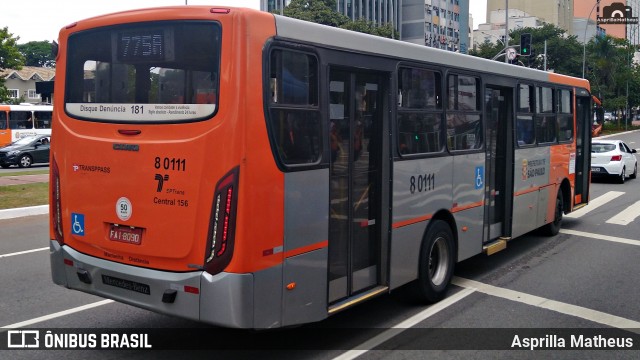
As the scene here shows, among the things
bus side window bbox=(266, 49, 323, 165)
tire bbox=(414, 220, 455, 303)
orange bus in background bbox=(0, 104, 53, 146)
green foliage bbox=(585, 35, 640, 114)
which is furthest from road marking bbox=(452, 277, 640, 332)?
green foliage bbox=(585, 35, 640, 114)

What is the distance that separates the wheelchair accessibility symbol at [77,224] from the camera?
17.8 ft

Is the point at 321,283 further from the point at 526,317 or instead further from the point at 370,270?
the point at 526,317

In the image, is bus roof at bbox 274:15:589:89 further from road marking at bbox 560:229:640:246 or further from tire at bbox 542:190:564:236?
road marking at bbox 560:229:640:246

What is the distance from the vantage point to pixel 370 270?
6246 mm

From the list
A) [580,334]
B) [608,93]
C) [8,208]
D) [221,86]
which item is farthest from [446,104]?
[608,93]

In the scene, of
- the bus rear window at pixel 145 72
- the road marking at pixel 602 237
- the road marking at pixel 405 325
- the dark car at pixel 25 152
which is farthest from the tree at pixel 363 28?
the bus rear window at pixel 145 72

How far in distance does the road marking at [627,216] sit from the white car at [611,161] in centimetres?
579

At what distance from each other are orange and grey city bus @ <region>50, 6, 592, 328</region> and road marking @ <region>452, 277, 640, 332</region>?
1.33 m

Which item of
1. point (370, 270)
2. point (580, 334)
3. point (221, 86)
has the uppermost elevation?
point (221, 86)

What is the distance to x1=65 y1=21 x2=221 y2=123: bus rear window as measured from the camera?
15.7ft

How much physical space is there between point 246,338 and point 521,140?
567 cm

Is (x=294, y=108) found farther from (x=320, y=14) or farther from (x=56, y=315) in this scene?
(x=320, y=14)

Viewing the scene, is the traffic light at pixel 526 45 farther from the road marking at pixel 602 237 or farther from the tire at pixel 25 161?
the tire at pixel 25 161

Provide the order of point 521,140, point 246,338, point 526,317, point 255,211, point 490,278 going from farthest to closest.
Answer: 1. point 521,140
2. point 490,278
3. point 526,317
4. point 246,338
5. point 255,211
